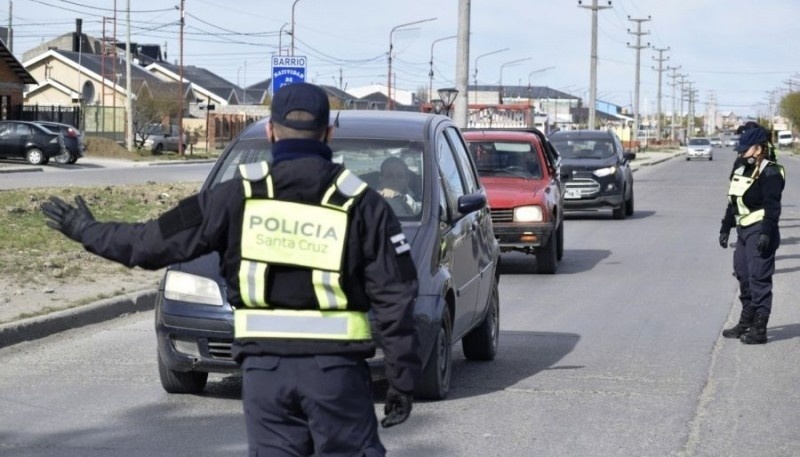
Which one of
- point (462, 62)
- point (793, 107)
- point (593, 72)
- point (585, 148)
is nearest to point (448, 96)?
point (462, 62)

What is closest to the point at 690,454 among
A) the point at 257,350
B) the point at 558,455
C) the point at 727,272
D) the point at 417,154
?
the point at 558,455

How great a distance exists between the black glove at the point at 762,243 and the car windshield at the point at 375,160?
3150 millimetres

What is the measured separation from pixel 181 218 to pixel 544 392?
4620mm

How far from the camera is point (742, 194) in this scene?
426 inches

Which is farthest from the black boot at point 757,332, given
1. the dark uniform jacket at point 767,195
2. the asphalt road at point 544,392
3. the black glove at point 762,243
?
the dark uniform jacket at point 767,195

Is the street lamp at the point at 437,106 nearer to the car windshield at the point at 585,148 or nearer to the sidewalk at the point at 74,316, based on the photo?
the car windshield at the point at 585,148

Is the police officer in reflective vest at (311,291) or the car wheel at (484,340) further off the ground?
the police officer in reflective vest at (311,291)

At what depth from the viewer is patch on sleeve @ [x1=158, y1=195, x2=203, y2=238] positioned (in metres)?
4.38

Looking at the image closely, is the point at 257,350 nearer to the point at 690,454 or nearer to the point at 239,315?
the point at 239,315

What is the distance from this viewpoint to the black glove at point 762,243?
1058 cm

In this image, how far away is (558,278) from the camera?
612 inches

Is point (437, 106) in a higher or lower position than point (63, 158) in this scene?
higher

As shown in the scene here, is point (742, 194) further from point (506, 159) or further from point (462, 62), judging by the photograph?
point (462, 62)

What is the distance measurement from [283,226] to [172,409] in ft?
13.2
